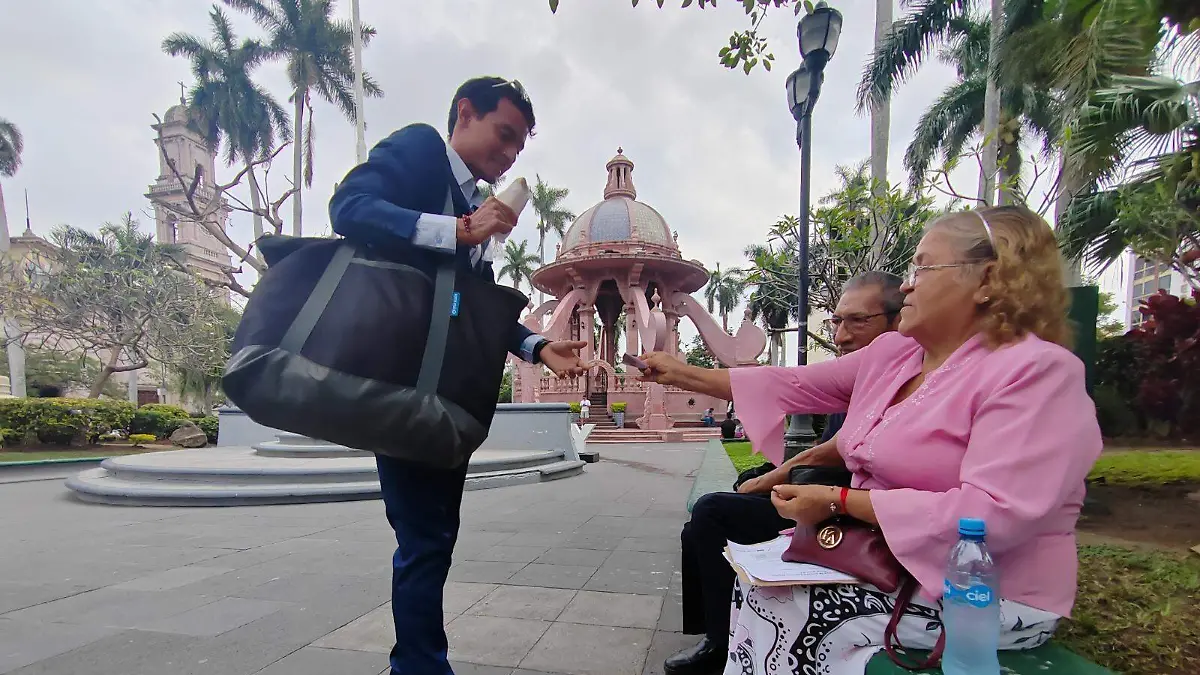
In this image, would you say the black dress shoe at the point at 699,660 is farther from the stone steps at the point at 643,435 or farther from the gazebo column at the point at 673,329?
the gazebo column at the point at 673,329

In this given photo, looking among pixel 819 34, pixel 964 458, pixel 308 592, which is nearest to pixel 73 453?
pixel 308 592

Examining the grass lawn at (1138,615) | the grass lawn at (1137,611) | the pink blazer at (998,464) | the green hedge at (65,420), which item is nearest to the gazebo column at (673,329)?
the green hedge at (65,420)

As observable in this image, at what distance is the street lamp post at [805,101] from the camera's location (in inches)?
194

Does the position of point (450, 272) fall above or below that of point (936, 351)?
above

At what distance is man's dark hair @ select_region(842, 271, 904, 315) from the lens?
96.9 inches

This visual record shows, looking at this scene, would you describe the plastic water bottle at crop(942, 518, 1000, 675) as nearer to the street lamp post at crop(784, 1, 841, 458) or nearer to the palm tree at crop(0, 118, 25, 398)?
the street lamp post at crop(784, 1, 841, 458)

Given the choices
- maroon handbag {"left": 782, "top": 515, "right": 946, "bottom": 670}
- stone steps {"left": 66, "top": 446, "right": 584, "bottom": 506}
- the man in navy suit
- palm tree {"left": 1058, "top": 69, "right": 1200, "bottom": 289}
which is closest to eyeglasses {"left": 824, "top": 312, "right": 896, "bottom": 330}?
maroon handbag {"left": 782, "top": 515, "right": 946, "bottom": 670}

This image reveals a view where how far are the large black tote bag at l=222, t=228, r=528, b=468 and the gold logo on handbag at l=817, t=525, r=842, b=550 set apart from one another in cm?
90

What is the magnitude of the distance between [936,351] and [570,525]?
4166 millimetres

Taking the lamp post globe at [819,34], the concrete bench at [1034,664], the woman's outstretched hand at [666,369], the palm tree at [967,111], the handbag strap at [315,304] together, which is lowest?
the concrete bench at [1034,664]

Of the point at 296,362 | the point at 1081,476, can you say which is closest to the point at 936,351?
the point at 1081,476

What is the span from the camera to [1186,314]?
257 inches

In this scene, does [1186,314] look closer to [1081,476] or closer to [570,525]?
[570,525]

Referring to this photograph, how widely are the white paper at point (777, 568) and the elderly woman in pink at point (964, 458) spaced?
0.04 m
